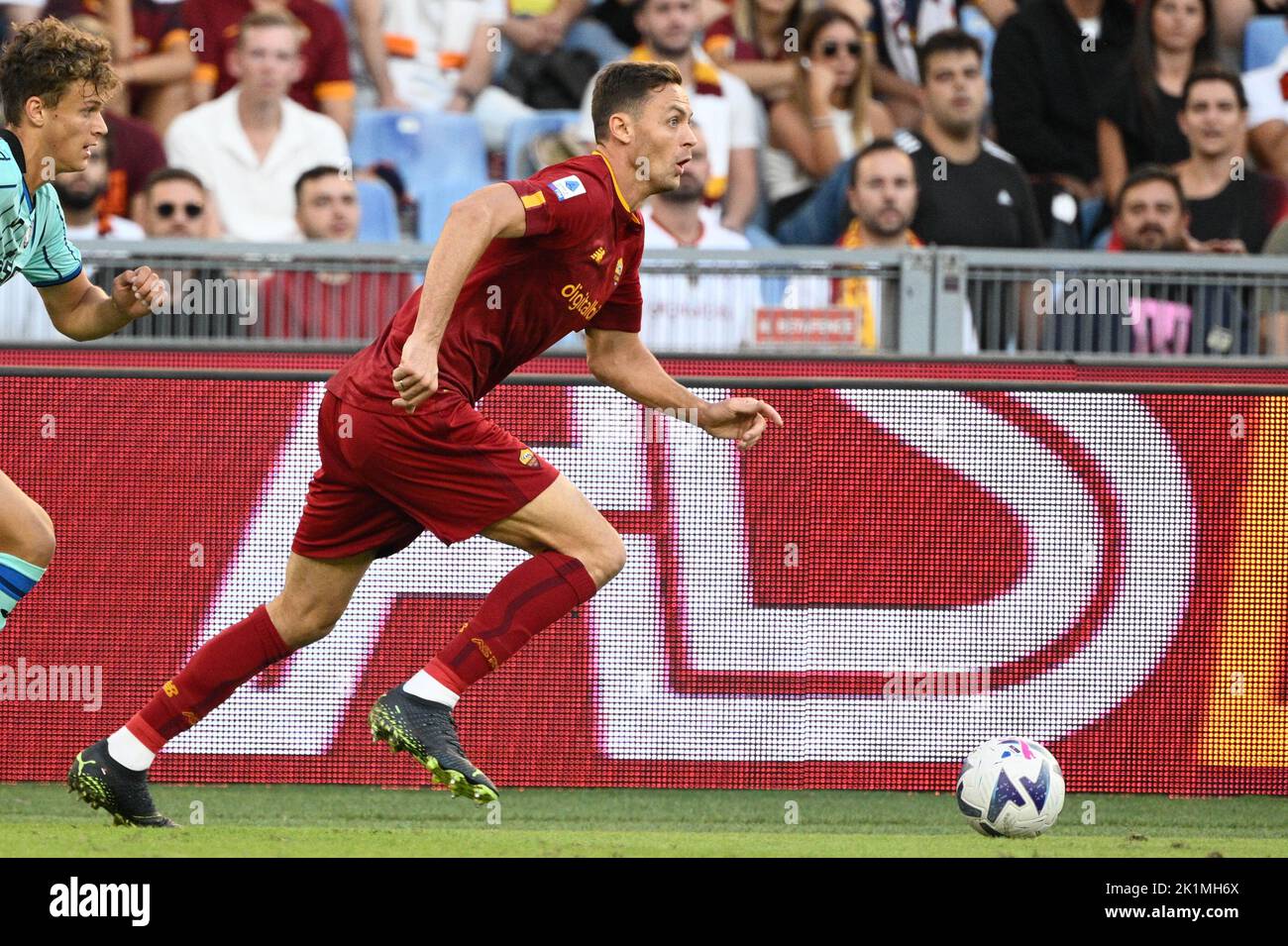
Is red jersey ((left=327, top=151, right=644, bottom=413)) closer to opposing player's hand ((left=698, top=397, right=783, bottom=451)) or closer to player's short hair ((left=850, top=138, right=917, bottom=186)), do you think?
opposing player's hand ((left=698, top=397, right=783, bottom=451))

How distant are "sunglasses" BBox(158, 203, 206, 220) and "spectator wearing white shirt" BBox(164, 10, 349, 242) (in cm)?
60

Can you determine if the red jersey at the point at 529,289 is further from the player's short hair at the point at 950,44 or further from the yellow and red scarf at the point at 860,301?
the player's short hair at the point at 950,44

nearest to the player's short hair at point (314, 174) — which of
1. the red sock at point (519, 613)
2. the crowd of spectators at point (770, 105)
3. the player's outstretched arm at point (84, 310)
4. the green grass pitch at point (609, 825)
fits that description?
the crowd of spectators at point (770, 105)

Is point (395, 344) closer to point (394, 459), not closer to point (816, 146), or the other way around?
point (394, 459)

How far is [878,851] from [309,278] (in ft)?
12.2

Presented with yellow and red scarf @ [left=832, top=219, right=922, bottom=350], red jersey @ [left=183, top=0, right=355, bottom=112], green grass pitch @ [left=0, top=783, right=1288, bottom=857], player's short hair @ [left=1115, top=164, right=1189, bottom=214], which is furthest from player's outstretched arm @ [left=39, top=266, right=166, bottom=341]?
player's short hair @ [left=1115, top=164, right=1189, bottom=214]

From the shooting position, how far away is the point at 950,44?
9.84 m

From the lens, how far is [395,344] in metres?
5.03

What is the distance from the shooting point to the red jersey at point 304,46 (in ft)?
32.6

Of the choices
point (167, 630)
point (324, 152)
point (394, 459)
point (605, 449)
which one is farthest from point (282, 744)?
point (324, 152)

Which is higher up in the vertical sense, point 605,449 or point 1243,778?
point 605,449

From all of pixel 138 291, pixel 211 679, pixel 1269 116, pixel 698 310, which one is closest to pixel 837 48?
pixel 1269 116

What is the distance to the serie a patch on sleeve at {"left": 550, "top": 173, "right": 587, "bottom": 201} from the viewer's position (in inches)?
193

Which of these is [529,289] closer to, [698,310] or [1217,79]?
[698,310]
